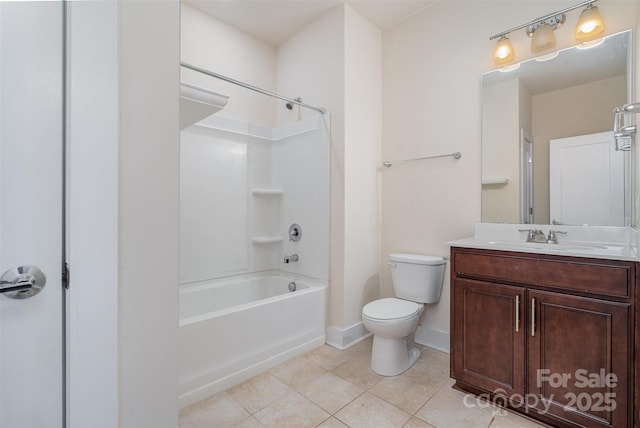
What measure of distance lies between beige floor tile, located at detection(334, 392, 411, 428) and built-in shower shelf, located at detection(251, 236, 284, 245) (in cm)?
162

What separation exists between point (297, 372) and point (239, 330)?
1.65 ft

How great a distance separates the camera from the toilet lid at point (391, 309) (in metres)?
1.96

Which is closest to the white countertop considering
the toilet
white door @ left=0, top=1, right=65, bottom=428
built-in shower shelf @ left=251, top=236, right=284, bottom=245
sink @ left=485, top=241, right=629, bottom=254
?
sink @ left=485, top=241, right=629, bottom=254

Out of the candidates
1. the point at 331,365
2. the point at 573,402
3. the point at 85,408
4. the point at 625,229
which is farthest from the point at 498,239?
the point at 85,408

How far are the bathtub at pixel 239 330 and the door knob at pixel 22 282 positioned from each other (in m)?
1.02

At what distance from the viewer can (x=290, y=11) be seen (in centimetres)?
254

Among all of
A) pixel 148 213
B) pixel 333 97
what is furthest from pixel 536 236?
pixel 148 213

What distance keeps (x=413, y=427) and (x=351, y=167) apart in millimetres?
1767

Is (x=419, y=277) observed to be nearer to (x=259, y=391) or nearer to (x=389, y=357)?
(x=389, y=357)

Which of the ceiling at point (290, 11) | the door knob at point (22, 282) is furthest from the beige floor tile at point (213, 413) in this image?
the ceiling at point (290, 11)

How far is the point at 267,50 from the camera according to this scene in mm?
3076

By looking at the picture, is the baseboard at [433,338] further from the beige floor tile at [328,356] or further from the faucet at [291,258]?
the faucet at [291,258]

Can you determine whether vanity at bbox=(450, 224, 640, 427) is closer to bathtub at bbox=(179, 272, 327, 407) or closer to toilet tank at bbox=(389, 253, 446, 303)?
toilet tank at bbox=(389, 253, 446, 303)

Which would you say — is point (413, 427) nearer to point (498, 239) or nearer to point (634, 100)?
point (498, 239)
